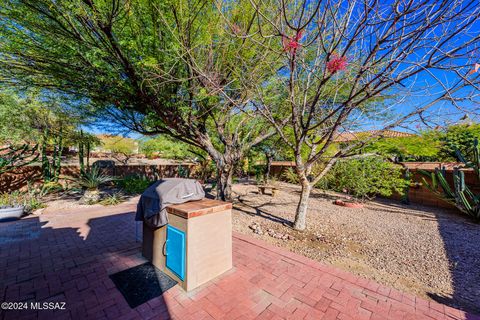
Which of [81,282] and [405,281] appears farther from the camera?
[405,281]

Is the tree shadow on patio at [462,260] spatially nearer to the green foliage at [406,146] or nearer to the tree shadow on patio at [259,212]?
the green foliage at [406,146]

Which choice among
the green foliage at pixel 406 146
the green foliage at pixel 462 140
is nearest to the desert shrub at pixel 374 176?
the green foliage at pixel 406 146

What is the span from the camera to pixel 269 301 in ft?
8.56

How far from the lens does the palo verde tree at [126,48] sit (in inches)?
155

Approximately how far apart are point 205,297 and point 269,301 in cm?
87

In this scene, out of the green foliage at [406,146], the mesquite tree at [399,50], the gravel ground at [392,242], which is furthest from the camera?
the green foliage at [406,146]

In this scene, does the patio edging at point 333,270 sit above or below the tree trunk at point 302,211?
below

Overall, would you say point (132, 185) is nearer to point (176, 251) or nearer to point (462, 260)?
point (176, 251)

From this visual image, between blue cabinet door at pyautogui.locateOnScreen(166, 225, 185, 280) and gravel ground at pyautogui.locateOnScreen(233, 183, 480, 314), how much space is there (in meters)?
2.39

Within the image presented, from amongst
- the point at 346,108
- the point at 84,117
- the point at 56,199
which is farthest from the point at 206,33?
the point at 56,199

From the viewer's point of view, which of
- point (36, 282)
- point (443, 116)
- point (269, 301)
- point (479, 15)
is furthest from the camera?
point (443, 116)

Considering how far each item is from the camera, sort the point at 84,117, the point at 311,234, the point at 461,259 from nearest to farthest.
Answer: the point at 461,259, the point at 311,234, the point at 84,117

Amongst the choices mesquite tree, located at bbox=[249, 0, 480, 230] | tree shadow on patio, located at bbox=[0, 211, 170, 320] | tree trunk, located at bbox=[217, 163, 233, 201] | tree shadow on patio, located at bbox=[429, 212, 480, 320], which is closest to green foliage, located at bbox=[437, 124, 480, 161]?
tree shadow on patio, located at bbox=[429, 212, 480, 320]

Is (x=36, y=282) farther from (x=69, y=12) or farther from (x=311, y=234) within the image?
(x=311, y=234)
